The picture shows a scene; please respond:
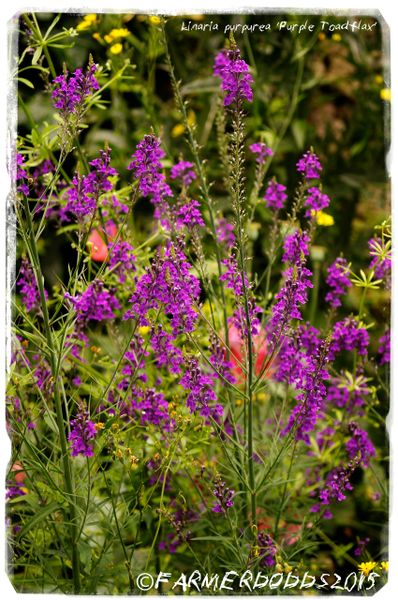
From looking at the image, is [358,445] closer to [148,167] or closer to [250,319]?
[250,319]

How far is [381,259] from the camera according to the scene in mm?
2072

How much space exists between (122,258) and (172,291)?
1.03 feet

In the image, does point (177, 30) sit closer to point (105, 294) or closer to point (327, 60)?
point (327, 60)

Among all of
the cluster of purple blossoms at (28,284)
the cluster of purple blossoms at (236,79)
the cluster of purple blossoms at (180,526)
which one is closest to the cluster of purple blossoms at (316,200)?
the cluster of purple blossoms at (236,79)

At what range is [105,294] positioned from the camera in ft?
6.50

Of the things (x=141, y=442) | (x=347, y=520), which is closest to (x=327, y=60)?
(x=347, y=520)

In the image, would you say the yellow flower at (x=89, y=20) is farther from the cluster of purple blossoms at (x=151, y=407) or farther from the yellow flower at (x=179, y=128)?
the cluster of purple blossoms at (x=151, y=407)

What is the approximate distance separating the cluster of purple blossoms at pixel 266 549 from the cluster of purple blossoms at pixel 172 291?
51 centimetres

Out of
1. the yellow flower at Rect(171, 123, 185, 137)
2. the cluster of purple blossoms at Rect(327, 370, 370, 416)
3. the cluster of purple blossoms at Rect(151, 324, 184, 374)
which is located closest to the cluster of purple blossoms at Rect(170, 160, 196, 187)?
the cluster of purple blossoms at Rect(151, 324, 184, 374)

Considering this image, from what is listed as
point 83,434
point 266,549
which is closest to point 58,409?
point 83,434

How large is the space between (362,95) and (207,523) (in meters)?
2.10

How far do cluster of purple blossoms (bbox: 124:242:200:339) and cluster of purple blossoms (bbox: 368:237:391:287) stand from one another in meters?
0.52

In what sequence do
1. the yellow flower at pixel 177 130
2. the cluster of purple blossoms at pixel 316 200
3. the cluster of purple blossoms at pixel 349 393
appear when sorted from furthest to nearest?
the yellow flower at pixel 177 130 → the cluster of purple blossoms at pixel 349 393 → the cluster of purple blossoms at pixel 316 200

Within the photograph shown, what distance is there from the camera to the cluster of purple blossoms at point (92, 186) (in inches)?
70.7
